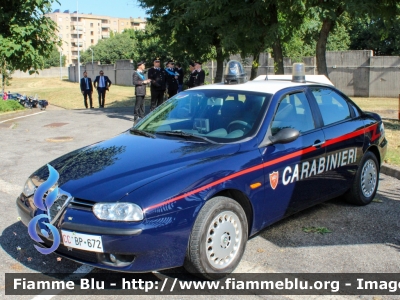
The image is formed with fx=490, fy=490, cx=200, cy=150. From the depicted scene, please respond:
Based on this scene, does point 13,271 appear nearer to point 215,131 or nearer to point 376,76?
point 215,131

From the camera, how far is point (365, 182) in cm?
615

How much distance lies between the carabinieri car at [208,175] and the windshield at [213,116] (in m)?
0.01

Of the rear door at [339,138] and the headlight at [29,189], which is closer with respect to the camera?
the headlight at [29,189]

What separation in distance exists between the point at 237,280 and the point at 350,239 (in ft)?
5.10

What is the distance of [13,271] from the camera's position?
14.1 feet

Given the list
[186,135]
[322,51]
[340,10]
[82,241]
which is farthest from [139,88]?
[82,241]

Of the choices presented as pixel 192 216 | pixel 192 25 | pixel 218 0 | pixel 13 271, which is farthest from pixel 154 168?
pixel 192 25

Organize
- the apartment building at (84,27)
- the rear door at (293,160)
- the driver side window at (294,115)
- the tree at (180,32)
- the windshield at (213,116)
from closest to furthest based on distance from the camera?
the rear door at (293,160) → the windshield at (213,116) → the driver side window at (294,115) → the tree at (180,32) → the apartment building at (84,27)

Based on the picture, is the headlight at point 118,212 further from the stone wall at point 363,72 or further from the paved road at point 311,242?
the stone wall at point 363,72

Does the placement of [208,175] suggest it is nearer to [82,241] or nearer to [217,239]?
[217,239]

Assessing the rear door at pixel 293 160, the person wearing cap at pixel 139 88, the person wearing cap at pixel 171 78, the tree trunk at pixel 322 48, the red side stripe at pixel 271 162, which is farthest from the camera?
the person wearing cap at pixel 171 78

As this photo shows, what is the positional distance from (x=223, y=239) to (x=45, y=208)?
4.86 feet

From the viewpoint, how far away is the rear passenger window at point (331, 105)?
5.60 meters

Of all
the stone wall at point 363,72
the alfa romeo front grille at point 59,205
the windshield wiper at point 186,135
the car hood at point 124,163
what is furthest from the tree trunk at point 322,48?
the stone wall at point 363,72
